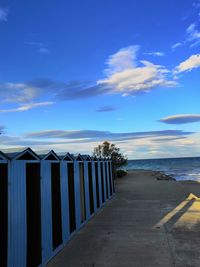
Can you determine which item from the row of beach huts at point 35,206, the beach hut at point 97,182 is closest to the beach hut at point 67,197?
the row of beach huts at point 35,206

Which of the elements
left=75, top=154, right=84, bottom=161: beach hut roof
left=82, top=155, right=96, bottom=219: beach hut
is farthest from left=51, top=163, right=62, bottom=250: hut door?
left=82, top=155, right=96, bottom=219: beach hut

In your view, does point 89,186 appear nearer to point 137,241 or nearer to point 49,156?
point 137,241

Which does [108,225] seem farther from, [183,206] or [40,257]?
[183,206]

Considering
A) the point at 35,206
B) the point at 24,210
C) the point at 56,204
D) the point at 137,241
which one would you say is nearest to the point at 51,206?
the point at 56,204

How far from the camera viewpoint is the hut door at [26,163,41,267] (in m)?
5.17

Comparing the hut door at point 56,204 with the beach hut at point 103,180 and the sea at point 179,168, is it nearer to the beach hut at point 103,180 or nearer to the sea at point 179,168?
the beach hut at point 103,180

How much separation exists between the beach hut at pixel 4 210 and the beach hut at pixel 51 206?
1334mm

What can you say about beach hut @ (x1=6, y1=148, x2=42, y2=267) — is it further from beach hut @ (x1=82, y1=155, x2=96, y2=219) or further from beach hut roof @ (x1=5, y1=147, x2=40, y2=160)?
beach hut @ (x1=82, y1=155, x2=96, y2=219)

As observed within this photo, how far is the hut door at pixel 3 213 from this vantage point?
165 inches

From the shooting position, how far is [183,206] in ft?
37.4

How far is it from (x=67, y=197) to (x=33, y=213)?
1.92m

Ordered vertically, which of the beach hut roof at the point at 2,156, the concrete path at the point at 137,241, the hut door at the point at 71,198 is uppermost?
the beach hut roof at the point at 2,156

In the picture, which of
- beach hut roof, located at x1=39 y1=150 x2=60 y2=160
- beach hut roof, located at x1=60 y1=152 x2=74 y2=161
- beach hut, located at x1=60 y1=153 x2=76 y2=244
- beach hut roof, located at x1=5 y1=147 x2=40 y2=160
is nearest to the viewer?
beach hut roof, located at x1=5 y1=147 x2=40 y2=160

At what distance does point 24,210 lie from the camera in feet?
15.7
